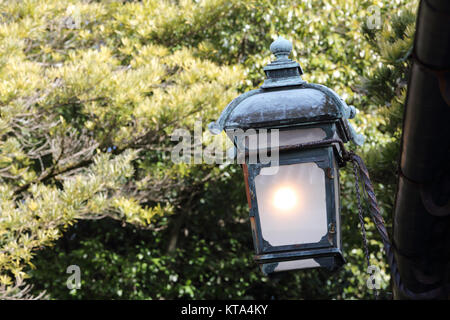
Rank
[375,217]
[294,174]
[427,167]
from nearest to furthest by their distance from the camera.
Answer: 1. [427,167]
2. [375,217]
3. [294,174]

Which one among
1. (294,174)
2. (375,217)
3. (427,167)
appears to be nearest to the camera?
(427,167)

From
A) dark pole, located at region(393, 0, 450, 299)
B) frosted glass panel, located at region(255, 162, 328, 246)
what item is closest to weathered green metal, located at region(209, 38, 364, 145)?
frosted glass panel, located at region(255, 162, 328, 246)

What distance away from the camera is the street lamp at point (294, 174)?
212 centimetres

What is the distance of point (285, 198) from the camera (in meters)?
2.17

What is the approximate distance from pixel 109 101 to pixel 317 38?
2.96 metres

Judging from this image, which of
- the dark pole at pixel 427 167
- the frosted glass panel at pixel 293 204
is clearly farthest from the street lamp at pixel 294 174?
the dark pole at pixel 427 167

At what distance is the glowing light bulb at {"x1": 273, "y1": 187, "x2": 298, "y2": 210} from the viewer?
2.16 metres

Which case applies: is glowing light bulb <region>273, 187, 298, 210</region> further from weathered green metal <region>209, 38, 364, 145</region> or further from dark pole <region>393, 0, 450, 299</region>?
dark pole <region>393, 0, 450, 299</region>

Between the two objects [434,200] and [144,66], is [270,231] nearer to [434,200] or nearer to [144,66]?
[434,200]

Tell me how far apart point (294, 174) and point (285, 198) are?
0.08 metres

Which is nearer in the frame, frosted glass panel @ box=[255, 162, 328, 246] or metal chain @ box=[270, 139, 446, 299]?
metal chain @ box=[270, 139, 446, 299]

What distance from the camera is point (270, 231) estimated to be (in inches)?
85.3

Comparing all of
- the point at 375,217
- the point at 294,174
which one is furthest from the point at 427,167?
the point at 294,174

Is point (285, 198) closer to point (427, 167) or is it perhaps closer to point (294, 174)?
point (294, 174)
